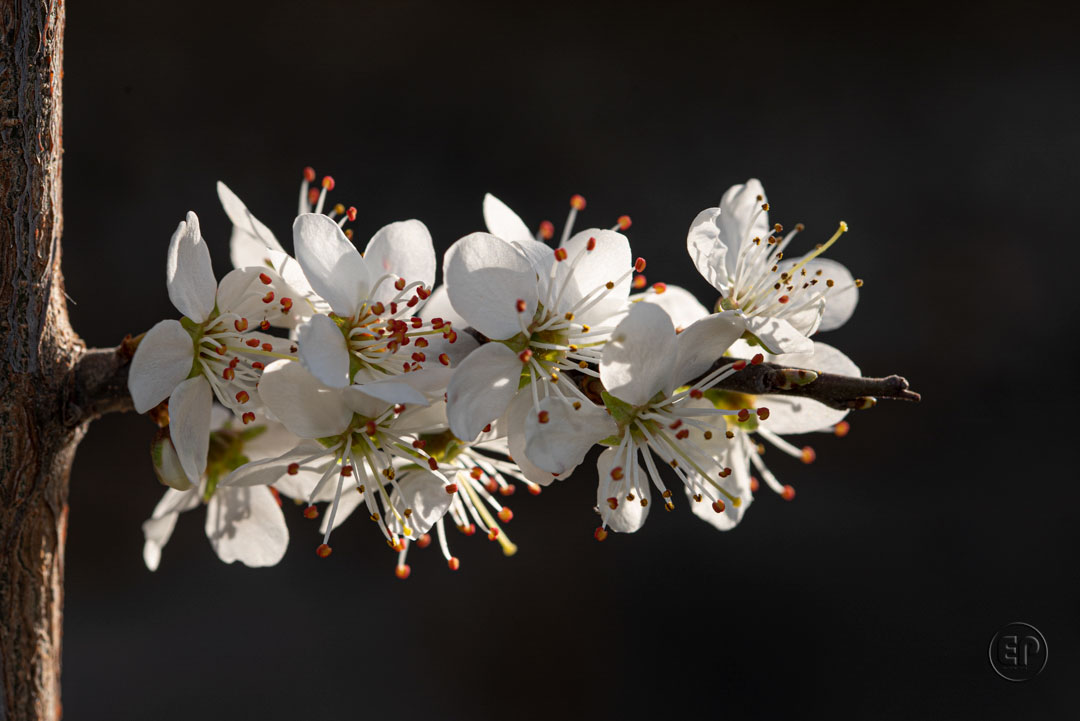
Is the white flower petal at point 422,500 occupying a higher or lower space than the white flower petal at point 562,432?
lower

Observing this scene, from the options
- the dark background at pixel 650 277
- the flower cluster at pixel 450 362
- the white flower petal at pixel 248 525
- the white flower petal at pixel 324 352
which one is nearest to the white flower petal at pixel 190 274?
the flower cluster at pixel 450 362

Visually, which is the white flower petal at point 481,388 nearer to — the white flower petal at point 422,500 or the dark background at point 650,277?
the white flower petal at point 422,500

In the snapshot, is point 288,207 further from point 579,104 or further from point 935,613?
point 935,613

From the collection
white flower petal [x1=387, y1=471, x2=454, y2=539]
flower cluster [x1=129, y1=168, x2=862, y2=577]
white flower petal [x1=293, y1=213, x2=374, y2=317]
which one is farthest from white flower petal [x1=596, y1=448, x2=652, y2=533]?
white flower petal [x1=293, y1=213, x2=374, y2=317]

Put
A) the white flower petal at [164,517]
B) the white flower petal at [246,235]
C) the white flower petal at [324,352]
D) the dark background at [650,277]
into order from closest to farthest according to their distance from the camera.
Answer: the white flower petal at [324,352], the white flower petal at [246,235], the white flower petal at [164,517], the dark background at [650,277]

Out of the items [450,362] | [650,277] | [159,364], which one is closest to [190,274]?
[159,364]

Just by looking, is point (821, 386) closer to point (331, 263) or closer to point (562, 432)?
point (562, 432)

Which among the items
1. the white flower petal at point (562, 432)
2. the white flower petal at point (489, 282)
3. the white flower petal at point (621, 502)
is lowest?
the white flower petal at point (621, 502)

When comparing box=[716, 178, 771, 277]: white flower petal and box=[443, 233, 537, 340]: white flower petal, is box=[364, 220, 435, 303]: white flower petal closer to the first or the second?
box=[443, 233, 537, 340]: white flower petal
